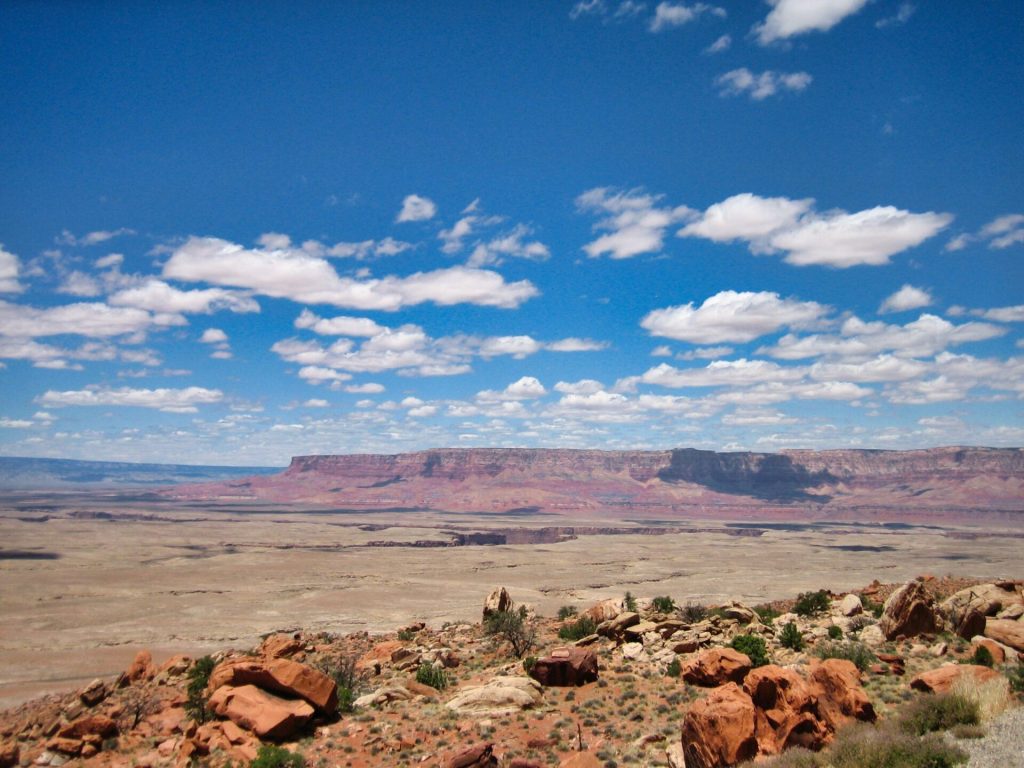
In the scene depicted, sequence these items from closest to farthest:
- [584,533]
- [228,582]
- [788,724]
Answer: [788,724] → [228,582] → [584,533]

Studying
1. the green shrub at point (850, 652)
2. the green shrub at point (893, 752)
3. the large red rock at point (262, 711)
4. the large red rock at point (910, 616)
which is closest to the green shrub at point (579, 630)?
the green shrub at point (850, 652)

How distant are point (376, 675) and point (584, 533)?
148778 mm

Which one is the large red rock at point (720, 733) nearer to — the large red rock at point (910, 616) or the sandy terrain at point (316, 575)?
the large red rock at point (910, 616)

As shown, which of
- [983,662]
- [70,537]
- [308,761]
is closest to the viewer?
[308,761]

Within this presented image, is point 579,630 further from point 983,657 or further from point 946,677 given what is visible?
point 946,677

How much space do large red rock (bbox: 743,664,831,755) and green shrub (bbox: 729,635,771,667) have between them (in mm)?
4883

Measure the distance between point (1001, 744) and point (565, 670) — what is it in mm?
10645

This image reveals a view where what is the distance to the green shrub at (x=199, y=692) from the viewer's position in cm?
1798

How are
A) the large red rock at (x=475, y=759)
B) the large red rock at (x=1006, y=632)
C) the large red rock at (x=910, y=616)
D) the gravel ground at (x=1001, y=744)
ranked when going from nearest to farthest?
the gravel ground at (x=1001, y=744) → the large red rock at (x=475, y=759) → the large red rock at (x=1006, y=632) → the large red rock at (x=910, y=616)

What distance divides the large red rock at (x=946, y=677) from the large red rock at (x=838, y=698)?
1.79 m

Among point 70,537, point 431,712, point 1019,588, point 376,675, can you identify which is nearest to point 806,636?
point 1019,588

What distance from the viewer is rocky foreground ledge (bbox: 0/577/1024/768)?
1278 cm

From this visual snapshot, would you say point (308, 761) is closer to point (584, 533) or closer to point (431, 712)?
point (431, 712)

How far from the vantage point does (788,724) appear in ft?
39.1
